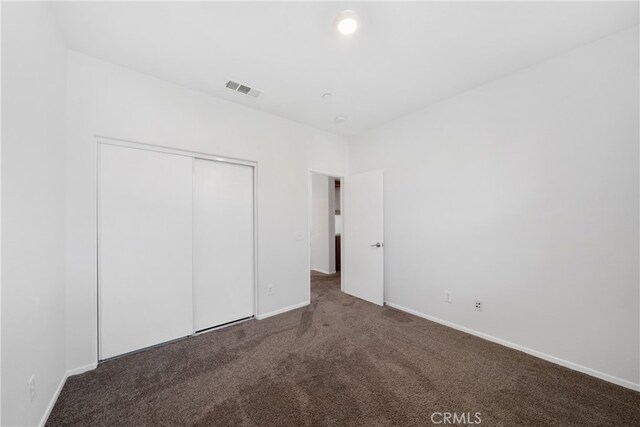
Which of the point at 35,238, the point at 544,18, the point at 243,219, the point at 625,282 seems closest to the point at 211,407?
the point at 35,238

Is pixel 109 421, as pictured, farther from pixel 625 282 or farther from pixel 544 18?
pixel 544 18

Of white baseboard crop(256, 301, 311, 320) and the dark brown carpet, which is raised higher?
white baseboard crop(256, 301, 311, 320)

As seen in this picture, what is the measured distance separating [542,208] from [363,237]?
7.13 ft

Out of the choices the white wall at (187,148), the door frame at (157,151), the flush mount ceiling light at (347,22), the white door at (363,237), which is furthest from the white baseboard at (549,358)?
the flush mount ceiling light at (347,22)

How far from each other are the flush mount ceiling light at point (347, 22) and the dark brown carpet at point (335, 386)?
106 inches

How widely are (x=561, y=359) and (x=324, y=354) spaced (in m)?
2.11

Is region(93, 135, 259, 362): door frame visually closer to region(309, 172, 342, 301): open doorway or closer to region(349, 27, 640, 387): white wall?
region(349, 27, 640, 387): white wall

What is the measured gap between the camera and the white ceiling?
65.4 inches

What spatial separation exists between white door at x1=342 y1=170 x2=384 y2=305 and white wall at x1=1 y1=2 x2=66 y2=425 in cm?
335

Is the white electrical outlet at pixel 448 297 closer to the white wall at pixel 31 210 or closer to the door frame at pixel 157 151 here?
the door frame at pixel 157 151

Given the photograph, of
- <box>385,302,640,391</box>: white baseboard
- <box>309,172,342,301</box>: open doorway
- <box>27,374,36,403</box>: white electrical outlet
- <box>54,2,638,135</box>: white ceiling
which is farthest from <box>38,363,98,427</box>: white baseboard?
<box>309,172,342,301</box>: open doorway

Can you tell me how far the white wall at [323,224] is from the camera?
217 inches

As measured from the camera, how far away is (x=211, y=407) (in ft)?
5.39

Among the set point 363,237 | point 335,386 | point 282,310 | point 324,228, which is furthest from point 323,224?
point 335,386
